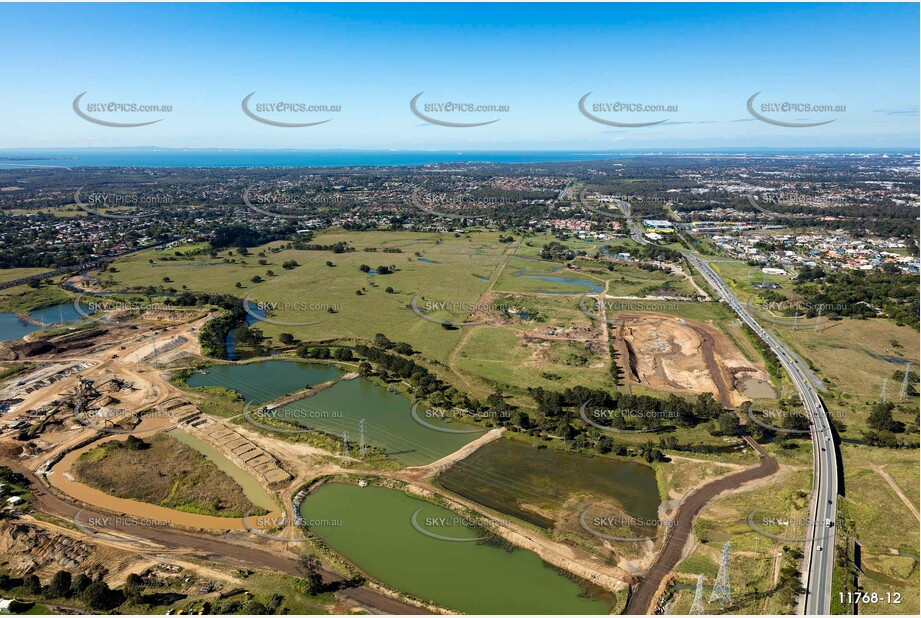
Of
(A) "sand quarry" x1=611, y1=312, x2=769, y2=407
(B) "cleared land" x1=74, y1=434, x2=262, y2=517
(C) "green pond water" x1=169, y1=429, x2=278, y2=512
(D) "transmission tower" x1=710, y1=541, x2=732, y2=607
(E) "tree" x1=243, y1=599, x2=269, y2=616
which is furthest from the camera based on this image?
(A) "sand quarry" x1=611, y1=312, x2=769, y2=407

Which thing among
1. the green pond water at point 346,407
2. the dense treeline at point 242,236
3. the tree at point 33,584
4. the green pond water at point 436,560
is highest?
the dense treeline at point 242,236

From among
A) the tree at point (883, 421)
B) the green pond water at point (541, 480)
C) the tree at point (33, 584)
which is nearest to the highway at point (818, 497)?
the tree at point (883, 421)

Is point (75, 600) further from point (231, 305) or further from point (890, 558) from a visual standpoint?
point (231, 305)

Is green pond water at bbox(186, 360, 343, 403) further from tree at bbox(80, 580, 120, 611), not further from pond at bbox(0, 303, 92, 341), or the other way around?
pond at bbox(0, 303, 92, 341)

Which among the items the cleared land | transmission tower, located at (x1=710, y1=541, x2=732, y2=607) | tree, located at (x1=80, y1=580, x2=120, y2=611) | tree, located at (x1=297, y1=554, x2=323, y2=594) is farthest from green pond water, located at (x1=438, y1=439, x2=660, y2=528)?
tree, located at (x1=80, y1=580, x2=120, y2=611)

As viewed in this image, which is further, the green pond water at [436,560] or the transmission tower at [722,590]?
the green pond water at [436,560]

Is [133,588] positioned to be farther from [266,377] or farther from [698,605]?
[266,377]

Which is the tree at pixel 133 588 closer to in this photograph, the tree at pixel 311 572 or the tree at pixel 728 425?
the tree at pixel 311 572
